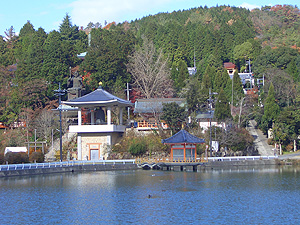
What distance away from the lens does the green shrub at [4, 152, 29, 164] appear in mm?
38688

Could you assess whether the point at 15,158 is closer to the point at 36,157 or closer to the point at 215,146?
the point at 36,157

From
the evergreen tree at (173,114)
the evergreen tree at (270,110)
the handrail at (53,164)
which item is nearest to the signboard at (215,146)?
the evergreen tree at (173,114)

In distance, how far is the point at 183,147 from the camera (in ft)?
135

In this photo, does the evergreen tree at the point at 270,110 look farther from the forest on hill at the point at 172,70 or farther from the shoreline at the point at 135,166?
the shoreline at the point at 135,166

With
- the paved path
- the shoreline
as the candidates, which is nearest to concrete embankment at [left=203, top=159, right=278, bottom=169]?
the shoreline

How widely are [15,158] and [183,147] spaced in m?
15.2

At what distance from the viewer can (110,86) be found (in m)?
57.2

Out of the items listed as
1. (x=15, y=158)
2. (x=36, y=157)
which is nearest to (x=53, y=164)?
(x=36, y=157)

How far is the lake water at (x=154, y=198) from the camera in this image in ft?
72.3

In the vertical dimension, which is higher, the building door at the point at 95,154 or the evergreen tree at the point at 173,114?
the evergreen tree at the point at 173,114

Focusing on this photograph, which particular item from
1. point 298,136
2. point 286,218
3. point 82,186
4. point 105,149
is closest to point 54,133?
point 105,149

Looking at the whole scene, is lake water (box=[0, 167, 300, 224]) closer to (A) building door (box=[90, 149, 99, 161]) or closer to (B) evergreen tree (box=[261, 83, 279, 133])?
(A) building door (box=[90, 149, 99, 161])

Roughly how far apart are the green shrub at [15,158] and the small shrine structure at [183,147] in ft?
42.0

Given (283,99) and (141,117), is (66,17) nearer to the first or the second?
(141,117)
